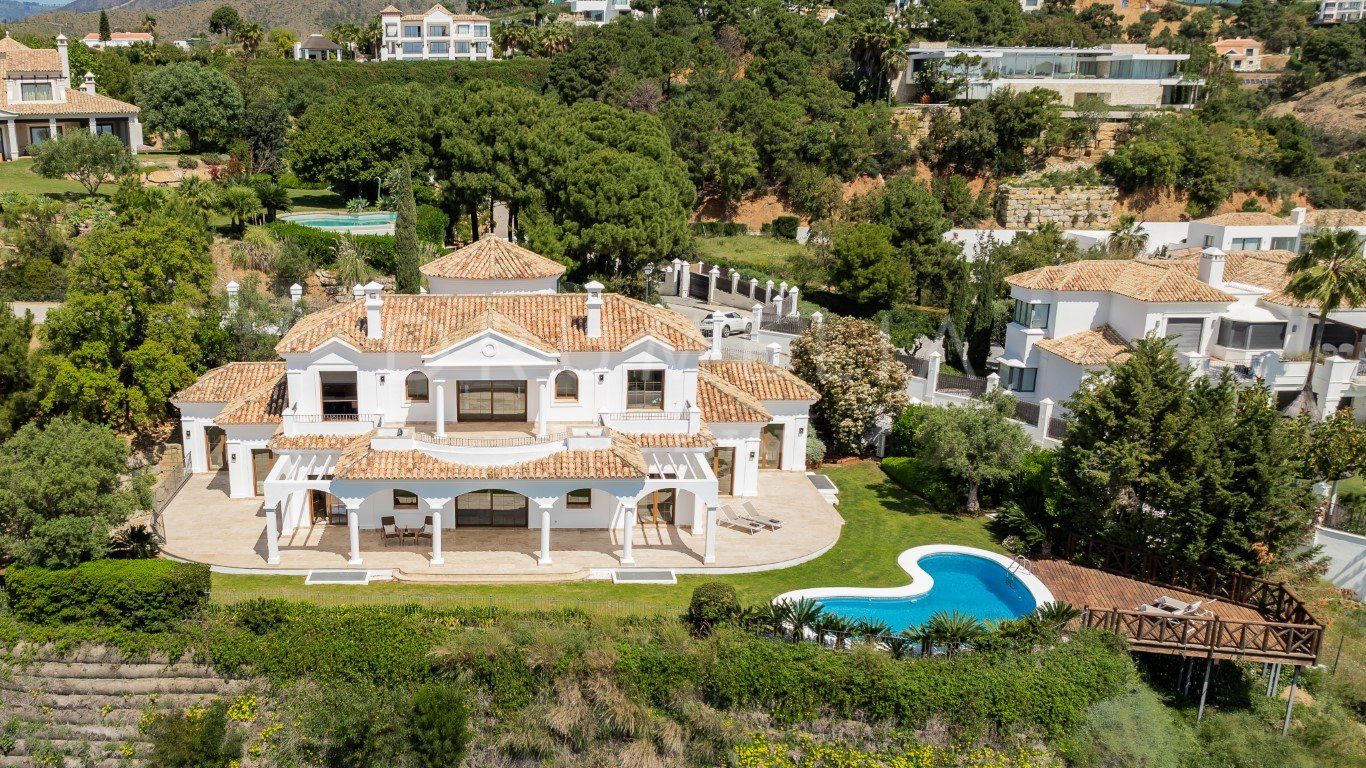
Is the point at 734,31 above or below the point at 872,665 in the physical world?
above

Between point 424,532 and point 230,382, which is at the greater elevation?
point 230,382

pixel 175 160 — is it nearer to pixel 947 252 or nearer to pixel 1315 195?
pixel 947 252

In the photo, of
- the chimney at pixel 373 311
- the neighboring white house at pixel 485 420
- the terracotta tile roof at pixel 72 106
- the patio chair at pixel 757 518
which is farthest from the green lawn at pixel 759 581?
the terracotta tile roof at pixel 72 106

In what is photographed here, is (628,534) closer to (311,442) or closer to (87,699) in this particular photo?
(311,442)

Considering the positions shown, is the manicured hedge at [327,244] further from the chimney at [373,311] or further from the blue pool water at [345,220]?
the chimney at [373,311]

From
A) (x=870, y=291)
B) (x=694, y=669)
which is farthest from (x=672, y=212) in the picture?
(x=694, y=669)

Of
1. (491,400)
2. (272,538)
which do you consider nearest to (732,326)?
(491,400)
